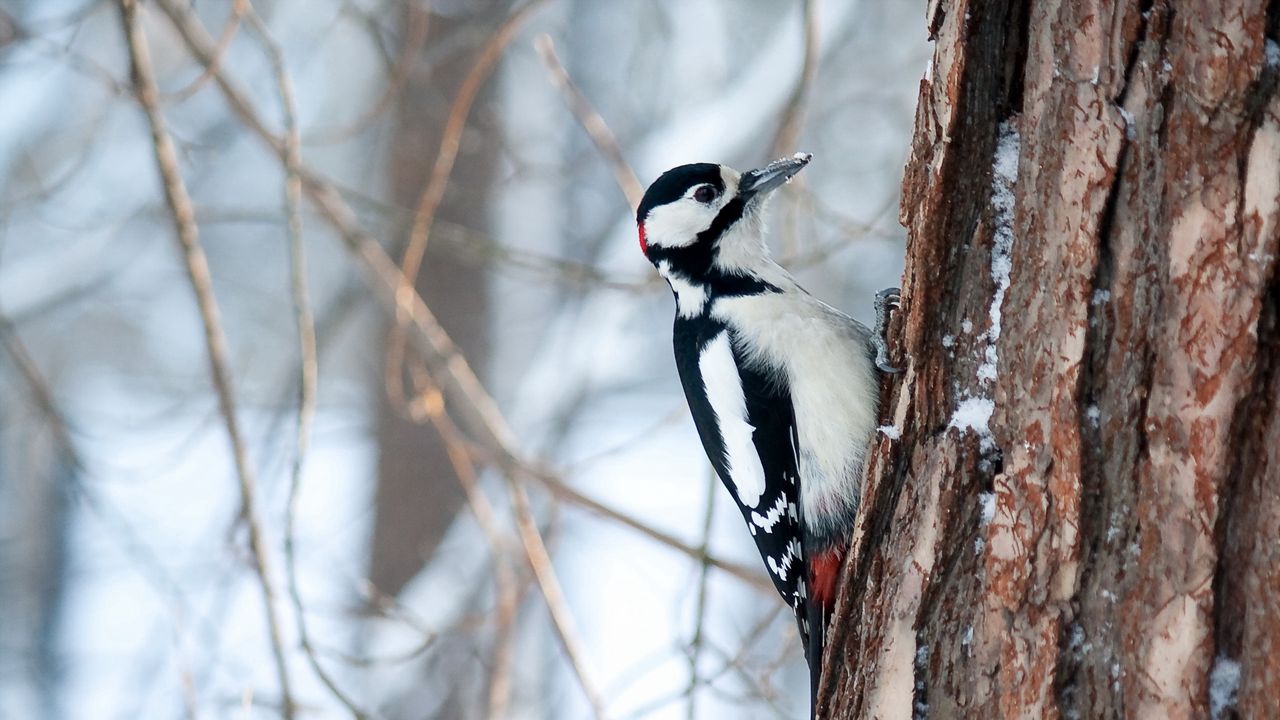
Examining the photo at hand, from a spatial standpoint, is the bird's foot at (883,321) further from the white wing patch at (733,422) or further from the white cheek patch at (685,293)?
the white cheek patch at (685,293)

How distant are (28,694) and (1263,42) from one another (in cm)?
838

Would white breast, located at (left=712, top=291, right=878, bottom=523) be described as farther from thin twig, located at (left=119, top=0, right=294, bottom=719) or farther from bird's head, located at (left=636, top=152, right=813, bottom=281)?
thin twig, located at (left=119, top=0, right=294, bottom=719)

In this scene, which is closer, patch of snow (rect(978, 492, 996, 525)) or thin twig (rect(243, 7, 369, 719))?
patch of snow (rect(978, 492, 996, 525))

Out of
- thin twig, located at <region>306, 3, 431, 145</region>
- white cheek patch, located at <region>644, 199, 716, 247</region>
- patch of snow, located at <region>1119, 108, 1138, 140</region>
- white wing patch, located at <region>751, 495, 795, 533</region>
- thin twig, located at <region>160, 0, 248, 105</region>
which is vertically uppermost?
thin twig, located at <region>306, 3, 431, 145</region>

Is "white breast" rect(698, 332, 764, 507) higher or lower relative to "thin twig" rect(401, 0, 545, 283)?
lower

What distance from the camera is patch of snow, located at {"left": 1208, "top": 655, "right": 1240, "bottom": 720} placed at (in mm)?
1381

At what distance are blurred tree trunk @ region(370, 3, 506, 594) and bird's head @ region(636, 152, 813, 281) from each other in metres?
2.99

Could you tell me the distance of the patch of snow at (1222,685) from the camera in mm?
1381

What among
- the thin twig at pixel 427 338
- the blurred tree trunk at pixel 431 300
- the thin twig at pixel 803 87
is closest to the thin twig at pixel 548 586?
the thin twig at pixel 427 338

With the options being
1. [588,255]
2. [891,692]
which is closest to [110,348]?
[588,255]

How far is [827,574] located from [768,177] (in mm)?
1052

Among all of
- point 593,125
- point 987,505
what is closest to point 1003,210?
point 987,505

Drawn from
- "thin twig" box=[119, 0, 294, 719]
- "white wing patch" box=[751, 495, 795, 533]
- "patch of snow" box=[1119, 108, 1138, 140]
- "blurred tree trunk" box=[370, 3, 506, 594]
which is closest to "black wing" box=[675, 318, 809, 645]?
"white wing patch" box=[751, 495, 795, 533]

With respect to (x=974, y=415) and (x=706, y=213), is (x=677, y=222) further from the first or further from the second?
(x=974, y=415)
